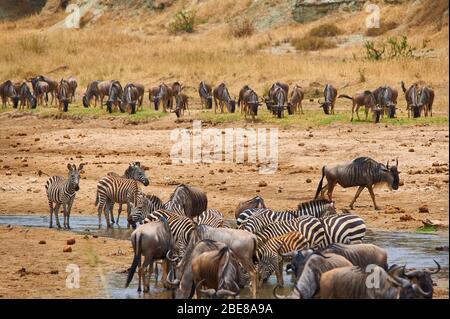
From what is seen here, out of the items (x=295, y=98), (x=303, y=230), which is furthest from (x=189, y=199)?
(x=295, y=98)

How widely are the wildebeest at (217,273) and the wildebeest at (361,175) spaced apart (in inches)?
329

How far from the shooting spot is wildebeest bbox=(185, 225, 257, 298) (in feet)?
40.7

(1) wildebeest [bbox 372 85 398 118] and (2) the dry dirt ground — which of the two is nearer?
(2) the dry dirt ground

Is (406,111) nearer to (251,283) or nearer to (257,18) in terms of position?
(251,283)

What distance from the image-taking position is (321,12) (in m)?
56.0

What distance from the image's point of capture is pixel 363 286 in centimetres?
966

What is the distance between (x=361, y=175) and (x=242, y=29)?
36.5 metres

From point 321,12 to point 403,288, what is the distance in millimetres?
47384

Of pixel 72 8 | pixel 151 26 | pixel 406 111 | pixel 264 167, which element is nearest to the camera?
pixel 264 167

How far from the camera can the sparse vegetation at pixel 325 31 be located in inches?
1966

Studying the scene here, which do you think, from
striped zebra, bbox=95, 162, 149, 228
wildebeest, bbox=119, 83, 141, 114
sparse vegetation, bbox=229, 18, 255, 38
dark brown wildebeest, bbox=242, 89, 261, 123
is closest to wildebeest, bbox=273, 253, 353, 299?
striped zebra, bbox=95, 162, 149, 228

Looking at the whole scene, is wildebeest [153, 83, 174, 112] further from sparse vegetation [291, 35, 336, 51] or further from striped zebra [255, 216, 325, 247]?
striped zebra [255, 216, 325, 247]

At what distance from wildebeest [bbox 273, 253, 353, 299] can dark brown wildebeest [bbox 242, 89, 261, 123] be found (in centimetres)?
2137

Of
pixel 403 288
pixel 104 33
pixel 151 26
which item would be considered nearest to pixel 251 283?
pixel 403 288
